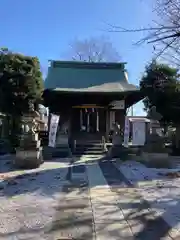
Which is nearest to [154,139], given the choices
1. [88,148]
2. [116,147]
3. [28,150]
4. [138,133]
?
[116,147]

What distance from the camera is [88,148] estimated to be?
17.2 m

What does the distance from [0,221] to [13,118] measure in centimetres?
1229

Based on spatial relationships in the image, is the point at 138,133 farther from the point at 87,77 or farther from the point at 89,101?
the point at 87,77

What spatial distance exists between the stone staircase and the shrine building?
132 centimetres

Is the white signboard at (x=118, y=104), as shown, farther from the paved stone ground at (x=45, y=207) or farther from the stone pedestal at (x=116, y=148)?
the paved stone ground at (x=45, y=207)

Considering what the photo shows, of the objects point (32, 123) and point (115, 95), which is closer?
point (32, 123)

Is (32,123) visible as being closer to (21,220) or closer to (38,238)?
(21,220)

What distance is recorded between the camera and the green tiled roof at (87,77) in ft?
63.0

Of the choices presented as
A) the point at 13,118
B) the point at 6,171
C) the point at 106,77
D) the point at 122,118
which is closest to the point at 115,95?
the point at 122,118

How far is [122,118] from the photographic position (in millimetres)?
19734

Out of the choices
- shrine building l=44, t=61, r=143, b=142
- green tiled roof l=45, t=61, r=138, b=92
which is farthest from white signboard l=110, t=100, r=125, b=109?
green tiled roof l=45, t=61, r=138, b=92

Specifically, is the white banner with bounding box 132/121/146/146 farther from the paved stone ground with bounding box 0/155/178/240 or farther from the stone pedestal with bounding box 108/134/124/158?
the paved stone ground with bounding box 0/155/178/240

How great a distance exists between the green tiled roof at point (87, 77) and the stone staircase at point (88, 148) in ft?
10.7

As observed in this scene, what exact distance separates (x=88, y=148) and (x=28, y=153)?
239 inches
